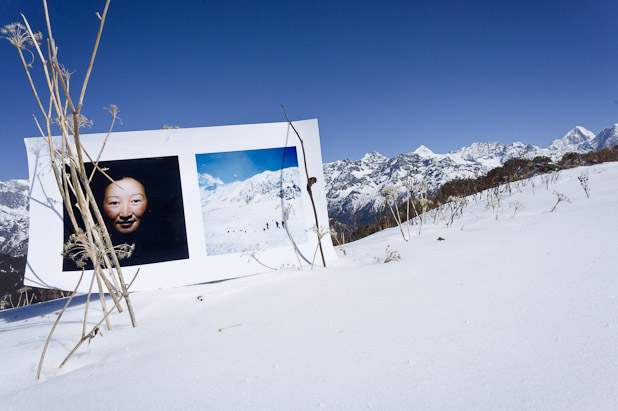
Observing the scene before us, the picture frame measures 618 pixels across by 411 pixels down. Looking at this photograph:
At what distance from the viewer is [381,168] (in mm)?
140500

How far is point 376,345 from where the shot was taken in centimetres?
99

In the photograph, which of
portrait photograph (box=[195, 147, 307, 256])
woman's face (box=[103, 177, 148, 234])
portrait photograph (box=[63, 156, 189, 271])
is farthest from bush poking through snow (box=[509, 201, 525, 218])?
woman's face (box=[103, 177, 148, 234])

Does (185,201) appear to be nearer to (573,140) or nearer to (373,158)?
(373,158)

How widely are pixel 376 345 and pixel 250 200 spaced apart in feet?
6.26

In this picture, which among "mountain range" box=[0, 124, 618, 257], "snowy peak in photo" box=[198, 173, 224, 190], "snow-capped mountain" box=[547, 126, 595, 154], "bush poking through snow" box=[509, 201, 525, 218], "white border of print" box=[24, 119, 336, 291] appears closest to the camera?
"white border of print" box=[24, 119, 336, 291]

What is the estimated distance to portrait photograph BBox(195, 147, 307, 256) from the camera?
2.59m

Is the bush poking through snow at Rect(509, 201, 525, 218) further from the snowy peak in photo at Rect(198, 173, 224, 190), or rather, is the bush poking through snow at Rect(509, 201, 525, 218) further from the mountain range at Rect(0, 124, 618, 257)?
the mountain range at Rect(0, 124, 618, 257)

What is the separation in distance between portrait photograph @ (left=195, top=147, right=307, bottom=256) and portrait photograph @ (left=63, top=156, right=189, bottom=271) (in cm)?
22

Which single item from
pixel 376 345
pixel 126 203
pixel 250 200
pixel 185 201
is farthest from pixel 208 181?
pixel 376 345

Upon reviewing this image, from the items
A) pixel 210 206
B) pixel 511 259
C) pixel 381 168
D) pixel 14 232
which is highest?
pixel 381 168

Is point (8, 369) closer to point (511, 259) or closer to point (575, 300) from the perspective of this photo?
point (575, 300)

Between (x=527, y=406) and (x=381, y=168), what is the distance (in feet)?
473

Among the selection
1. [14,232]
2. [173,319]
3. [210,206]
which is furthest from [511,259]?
[14,232]

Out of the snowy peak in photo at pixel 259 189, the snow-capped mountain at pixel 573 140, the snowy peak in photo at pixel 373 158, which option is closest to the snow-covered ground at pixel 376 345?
the snowy peak in photo at pixel 259 189
